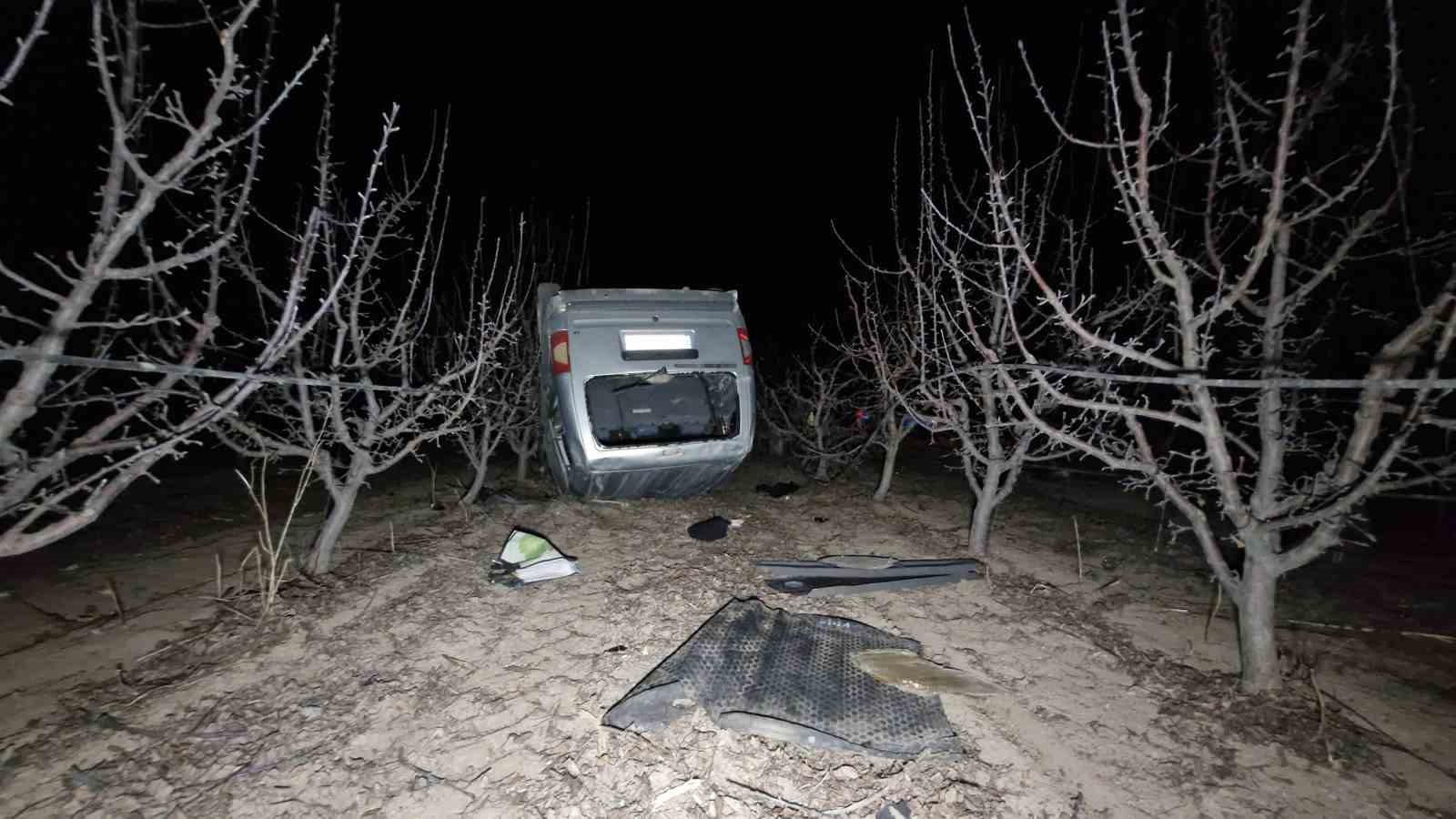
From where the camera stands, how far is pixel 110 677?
3.29 metres

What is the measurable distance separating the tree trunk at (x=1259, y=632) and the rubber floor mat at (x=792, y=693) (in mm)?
1829

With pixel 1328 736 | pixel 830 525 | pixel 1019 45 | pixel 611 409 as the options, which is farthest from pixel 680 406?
pixel 1328 736

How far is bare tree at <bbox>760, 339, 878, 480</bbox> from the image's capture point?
939 cm

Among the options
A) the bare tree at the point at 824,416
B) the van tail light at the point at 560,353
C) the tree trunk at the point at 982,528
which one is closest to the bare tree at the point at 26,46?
the van tail light at the point at 560,353

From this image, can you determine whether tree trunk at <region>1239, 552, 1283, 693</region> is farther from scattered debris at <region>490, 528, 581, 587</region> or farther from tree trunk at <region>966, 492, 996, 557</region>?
scattered debris at <region>490, 528, 581, 587</region>

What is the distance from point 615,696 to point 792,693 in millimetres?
952

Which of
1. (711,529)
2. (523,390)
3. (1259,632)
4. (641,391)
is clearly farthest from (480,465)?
(1259,632)

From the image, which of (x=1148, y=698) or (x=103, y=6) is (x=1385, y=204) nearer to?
(x=1148, y=698)

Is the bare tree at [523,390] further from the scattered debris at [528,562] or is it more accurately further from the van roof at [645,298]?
the scattered debris at [528,562]

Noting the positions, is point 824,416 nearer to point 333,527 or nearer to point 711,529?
point 711,529

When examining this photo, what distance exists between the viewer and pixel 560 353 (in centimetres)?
575

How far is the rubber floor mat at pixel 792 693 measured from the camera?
2900mm

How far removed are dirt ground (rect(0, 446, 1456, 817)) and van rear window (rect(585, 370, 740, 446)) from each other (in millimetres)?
1528

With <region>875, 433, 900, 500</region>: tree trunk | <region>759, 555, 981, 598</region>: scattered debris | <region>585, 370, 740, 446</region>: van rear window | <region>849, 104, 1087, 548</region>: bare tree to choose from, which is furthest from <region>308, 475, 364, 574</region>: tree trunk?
<region>875, 433, 900, 500</region>: tree trunk
